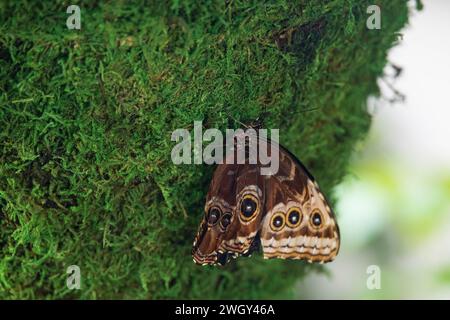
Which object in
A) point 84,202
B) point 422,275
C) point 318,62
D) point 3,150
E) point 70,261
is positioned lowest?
point 422,275

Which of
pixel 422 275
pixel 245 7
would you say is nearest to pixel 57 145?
pixel 245 7

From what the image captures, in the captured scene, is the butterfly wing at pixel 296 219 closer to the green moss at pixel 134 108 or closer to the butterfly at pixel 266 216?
the butterfly at pixel 266 216

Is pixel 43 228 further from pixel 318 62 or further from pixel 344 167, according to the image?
pixel 344 167

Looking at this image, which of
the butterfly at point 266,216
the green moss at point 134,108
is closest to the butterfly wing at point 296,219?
the butterfly at point 266,216

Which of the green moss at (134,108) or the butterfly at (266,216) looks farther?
the butterfly at (266,216)

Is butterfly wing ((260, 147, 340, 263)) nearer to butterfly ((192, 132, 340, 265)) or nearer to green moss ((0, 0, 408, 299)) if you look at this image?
butterfly ((192, 132, 340, 265))

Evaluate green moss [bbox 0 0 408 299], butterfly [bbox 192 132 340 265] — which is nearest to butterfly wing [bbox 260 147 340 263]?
butterfly [bbox 192 132 340 265]
